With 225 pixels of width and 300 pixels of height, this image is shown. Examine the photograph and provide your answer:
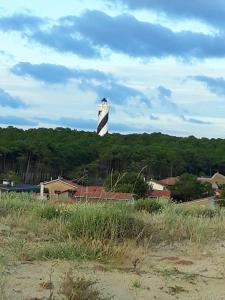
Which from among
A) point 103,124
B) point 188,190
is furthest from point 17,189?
point 103,124

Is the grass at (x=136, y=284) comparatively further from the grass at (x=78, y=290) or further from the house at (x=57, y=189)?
the house at (x=57, y=189)

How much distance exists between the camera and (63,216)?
9812 millimetres

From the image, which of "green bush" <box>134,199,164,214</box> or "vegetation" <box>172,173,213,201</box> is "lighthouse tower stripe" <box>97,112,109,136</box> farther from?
"green bush" <box>134,199,164,214</box>

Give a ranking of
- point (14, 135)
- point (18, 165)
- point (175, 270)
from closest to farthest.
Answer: point (175, 270) → point (18, 165) → point (14, 135)

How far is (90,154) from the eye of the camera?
90.8 m

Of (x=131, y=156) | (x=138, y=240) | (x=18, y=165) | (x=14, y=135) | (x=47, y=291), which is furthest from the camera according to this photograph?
(x=14, y=135)

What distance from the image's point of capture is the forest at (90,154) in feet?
278

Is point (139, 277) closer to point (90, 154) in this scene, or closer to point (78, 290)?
point (78, 290)

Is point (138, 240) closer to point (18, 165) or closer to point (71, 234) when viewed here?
point (71, 234)

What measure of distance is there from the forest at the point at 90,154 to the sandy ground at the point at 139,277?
2526 inches

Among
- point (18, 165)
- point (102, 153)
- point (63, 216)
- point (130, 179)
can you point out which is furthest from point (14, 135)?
point (63, 216)

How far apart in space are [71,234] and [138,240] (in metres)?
1.18

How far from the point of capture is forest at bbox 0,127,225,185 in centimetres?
8488

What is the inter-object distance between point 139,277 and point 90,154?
84159 millimetres
